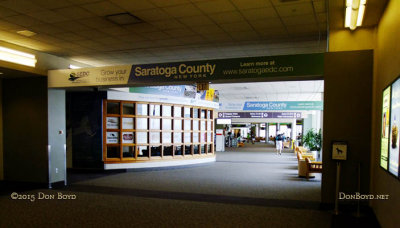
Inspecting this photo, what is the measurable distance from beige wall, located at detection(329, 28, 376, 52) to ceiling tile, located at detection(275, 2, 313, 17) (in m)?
0.90

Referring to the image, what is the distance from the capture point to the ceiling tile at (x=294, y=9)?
4.95 metres

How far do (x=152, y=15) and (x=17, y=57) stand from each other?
377 centimetres

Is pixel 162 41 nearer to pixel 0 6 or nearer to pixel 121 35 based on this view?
pixel 121 35

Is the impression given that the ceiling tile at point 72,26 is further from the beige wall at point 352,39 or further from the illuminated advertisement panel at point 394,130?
the illuminated advertisement panel at point 394,130

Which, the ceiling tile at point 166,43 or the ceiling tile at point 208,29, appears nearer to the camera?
the ceiling tile at point 208,29

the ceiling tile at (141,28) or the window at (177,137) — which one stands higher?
the ceiling tile at (141,28)

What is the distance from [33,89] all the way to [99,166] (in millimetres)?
3467

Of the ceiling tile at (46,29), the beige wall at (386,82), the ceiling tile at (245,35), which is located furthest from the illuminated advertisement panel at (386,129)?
the ceiling tile at (46,29)

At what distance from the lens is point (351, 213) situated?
5402mm

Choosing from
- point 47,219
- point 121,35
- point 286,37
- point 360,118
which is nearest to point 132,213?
point 47,219

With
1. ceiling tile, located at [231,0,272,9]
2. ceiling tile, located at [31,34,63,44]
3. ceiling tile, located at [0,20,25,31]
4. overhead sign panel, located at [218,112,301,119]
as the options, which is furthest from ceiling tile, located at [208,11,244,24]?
overhead sign panel, located at [218,112,301,119]

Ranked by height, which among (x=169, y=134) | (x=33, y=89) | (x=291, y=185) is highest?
(x=33, y=89)

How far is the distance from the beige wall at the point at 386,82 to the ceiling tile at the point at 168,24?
3454 millimetres

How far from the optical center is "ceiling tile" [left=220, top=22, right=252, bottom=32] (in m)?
5.87
